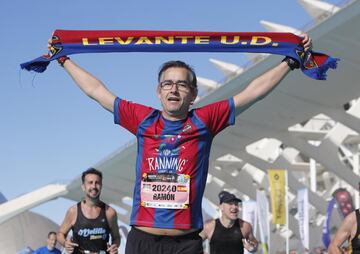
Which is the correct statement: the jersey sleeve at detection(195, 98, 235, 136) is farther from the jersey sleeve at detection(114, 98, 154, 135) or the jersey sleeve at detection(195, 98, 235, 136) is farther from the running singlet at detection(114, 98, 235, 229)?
the jersey sleeve at detection(114, 98, 154, 135)

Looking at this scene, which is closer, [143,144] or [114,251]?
[143,144]

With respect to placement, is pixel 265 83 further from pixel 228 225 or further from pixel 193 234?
pixel 228 225

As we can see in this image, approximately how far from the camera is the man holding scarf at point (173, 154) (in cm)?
499

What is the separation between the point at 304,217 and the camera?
2722 cm

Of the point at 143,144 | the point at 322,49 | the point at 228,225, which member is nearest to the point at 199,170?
→ the point at 143,144

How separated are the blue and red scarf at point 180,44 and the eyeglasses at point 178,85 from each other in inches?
25.0

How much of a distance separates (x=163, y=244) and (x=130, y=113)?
910 millimetres

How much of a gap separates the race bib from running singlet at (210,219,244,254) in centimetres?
726

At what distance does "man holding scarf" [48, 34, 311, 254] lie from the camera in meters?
4.99

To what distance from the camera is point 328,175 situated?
2482 inches

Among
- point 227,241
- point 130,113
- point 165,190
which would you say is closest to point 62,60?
point 130,113

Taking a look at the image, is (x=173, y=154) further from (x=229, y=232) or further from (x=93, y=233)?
(x=229, y=232)

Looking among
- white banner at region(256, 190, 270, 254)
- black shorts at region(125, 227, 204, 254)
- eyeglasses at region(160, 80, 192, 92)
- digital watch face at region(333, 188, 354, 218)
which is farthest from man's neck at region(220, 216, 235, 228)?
white banner at region(256, 190, 270, 254)

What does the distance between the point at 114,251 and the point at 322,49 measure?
62.5 feet
